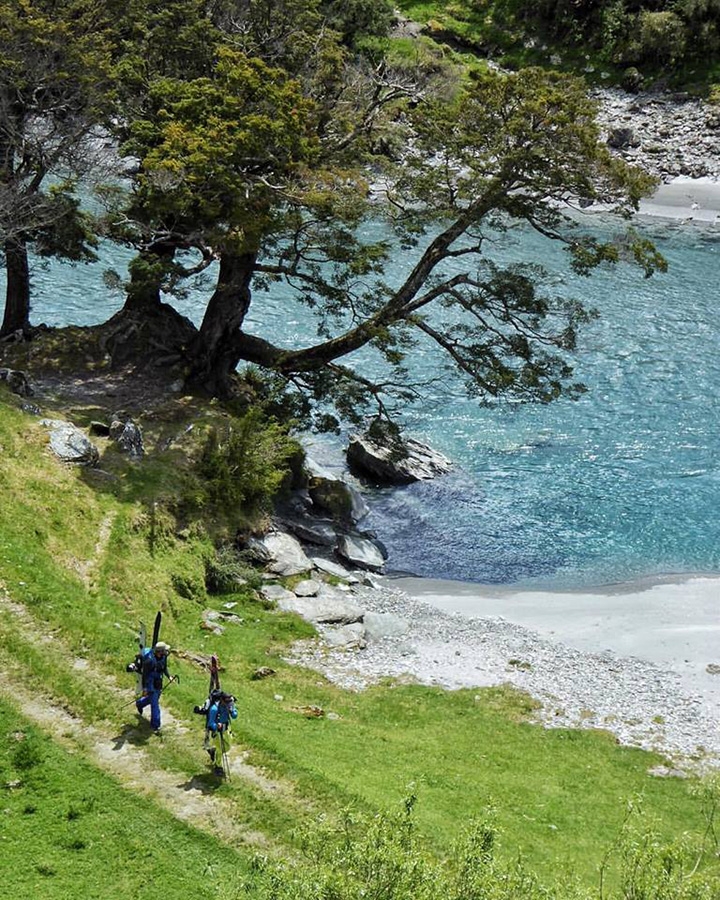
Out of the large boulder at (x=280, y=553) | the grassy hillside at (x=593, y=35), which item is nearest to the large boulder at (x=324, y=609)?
the large boulder at (x=280, y=553)

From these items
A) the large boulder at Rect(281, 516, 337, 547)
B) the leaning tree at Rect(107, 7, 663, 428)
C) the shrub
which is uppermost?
the shrub

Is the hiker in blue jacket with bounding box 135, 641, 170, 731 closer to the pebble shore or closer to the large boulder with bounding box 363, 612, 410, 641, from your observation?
the pebble shore

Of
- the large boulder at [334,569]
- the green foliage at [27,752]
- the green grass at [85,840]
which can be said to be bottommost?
the large boulder at [334,569]

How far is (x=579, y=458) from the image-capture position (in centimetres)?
4241

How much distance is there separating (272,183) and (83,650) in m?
19.3

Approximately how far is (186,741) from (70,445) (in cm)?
1334

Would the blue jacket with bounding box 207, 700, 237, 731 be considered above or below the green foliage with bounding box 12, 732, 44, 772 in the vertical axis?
above

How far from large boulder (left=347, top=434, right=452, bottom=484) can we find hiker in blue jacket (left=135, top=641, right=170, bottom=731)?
71.5ft

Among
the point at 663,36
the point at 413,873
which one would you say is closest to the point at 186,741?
the point at 413,873

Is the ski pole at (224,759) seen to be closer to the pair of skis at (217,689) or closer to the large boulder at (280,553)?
the pair of skis at (217,689)

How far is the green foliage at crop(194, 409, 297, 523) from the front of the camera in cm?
3125

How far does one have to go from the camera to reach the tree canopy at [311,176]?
1277 inches

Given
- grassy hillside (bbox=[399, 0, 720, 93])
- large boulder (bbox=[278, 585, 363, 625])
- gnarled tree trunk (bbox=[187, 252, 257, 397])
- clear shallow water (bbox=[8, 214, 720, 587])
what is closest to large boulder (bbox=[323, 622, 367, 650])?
large boulder (bbox=[278, 585, 363, 625])

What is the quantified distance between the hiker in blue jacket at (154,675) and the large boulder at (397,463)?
21791 millimetres
